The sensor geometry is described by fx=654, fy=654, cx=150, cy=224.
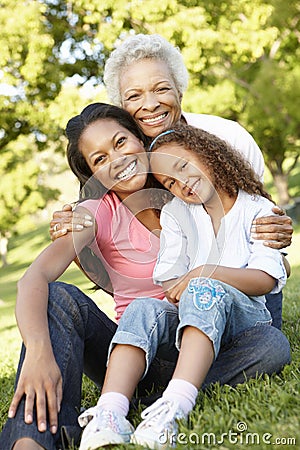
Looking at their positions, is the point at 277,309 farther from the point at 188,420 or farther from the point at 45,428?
the point at 45,428

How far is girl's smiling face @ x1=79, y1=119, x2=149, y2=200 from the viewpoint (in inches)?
109

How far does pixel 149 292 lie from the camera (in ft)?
8.75

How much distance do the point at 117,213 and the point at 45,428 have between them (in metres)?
0.99

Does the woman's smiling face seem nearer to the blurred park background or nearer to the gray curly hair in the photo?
the gray curly hair

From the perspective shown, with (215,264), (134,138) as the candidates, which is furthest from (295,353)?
(134,138)

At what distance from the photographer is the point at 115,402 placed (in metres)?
2.08

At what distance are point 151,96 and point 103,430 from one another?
1.73 metres

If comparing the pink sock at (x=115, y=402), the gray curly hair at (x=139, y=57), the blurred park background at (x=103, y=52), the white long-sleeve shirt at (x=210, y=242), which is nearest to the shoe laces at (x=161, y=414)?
the pink sock at (x=115, y=402)

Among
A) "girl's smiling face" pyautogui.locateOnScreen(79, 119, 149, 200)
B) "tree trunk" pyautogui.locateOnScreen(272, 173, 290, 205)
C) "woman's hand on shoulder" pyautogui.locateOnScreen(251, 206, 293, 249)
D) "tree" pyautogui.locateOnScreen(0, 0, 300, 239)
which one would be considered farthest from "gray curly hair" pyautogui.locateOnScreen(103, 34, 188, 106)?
"tree trunk" pyautogui.locateOnScreen(272, 173, 290, 205)

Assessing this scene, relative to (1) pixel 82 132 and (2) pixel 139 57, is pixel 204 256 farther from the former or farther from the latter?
(2) pixel 139 57

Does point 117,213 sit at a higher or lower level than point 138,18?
higher

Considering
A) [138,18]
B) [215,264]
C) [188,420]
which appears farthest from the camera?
[138,18]

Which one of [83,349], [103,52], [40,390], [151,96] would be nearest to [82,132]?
[151,96]

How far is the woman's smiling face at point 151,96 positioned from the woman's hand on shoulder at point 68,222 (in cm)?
71
